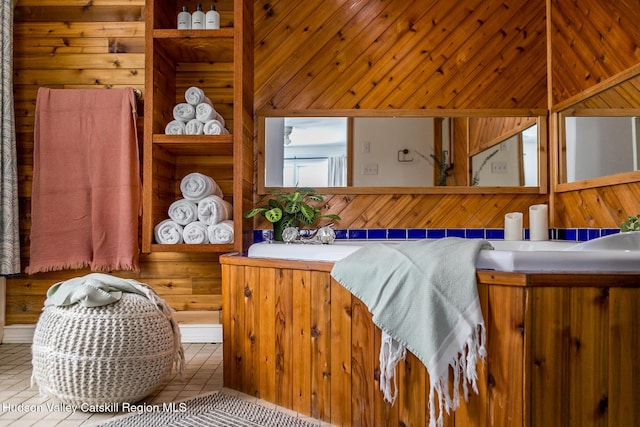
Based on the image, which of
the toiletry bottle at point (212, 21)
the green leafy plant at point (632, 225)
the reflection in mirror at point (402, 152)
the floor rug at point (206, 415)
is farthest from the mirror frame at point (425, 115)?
the floor rug at point (206, 415)

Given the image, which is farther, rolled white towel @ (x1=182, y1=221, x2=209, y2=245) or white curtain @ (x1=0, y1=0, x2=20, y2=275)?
white curtain @ (x1=0, y1=0, x2=20, y2=275)

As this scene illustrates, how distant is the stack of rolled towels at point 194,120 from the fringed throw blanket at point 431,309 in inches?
51.2

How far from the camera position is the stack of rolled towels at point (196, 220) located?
237 centimetres

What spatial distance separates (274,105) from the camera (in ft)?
8.79

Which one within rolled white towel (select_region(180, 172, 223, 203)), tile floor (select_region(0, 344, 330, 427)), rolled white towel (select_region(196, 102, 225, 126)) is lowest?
tile floor (select_region(0, 344, 330, 427))

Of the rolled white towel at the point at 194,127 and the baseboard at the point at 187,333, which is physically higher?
the rolled white towel at the point at 194,127

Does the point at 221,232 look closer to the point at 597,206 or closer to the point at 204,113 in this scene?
the point at 204,113

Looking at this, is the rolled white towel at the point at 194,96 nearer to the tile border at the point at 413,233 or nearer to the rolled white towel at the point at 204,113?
the rolled white towel at the point at 204,113

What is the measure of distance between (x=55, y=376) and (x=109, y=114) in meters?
1.53

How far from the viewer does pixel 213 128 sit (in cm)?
240

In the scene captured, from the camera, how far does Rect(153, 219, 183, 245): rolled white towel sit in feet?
7.79

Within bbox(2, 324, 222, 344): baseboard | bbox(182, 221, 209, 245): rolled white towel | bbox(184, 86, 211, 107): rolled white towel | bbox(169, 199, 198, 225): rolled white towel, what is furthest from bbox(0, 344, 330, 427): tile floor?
bbox(184, 86, 211, 107): rolled white towel

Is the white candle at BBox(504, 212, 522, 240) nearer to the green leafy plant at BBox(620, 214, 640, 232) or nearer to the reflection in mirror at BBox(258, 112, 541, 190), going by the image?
the reflection in mirror at BBox(258, 112, 541, 190)

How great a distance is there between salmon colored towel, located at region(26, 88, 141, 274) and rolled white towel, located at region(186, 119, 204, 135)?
0.42 m
